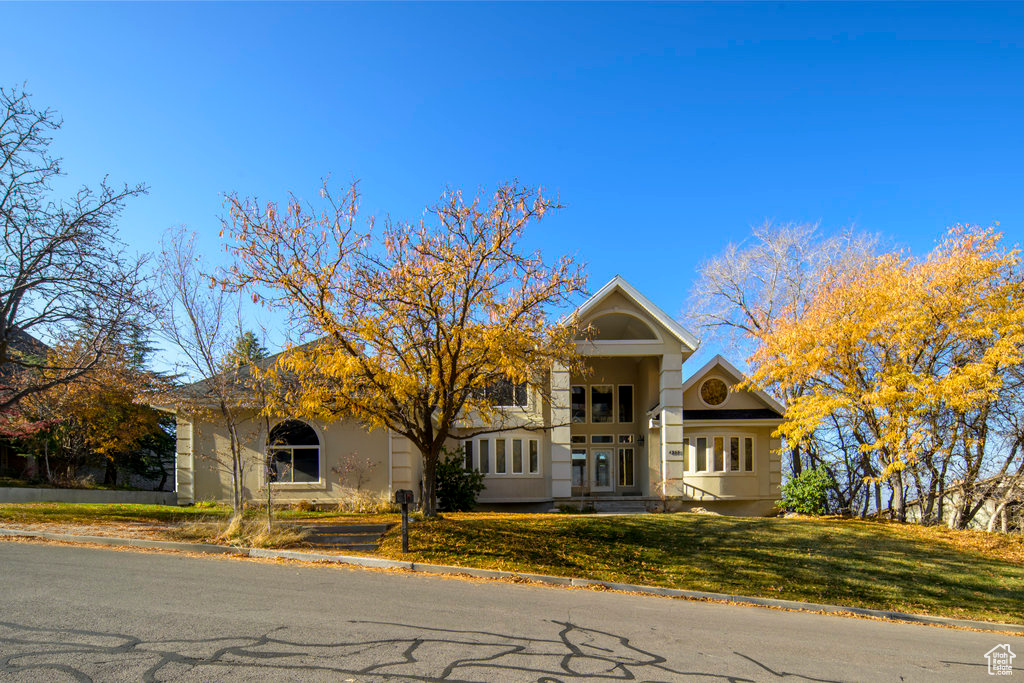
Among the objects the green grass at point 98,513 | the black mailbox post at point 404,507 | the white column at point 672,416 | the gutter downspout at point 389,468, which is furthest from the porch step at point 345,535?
the white column at point 672,416

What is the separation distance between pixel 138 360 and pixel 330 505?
44.1 feet

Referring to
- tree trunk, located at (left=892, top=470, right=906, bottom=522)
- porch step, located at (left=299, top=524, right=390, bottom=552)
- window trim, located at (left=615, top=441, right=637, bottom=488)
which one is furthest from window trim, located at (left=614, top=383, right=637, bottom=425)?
porch step, located at (left=299, top=524, right=390, bottom=552)

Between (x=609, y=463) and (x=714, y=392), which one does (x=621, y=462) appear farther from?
(x=714, y=392)

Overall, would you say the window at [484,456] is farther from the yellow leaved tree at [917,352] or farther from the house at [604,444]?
the yellow leaved tree at [917,352]

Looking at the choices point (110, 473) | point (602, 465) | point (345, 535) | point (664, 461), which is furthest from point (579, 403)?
point (110, 473)

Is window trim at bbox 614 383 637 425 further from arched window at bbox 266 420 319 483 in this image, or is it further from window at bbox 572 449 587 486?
arched window at bbox 266 420 319 483

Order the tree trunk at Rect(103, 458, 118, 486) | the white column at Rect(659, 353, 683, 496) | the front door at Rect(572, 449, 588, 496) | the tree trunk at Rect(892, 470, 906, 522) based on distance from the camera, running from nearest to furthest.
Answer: the tree trunk at Rect(892, 470, 906, 522)
the white column at Rect(659, 353, 683, 496)
the front door at Rect(572, 449, 588, 496)
the tree trunk at Rect(103, 458, 118, 486)

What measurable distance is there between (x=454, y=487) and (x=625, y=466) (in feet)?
29.1

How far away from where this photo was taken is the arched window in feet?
66.8

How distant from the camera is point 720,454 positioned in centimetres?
2544

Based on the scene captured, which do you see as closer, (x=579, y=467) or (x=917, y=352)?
(x=917, y=352)

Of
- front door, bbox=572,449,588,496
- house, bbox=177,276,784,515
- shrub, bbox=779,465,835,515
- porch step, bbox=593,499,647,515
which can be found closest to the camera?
house, bbox=177,276,784,515

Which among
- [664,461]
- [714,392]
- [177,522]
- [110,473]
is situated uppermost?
[714,392]

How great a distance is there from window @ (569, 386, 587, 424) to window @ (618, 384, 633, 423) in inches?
56.0
